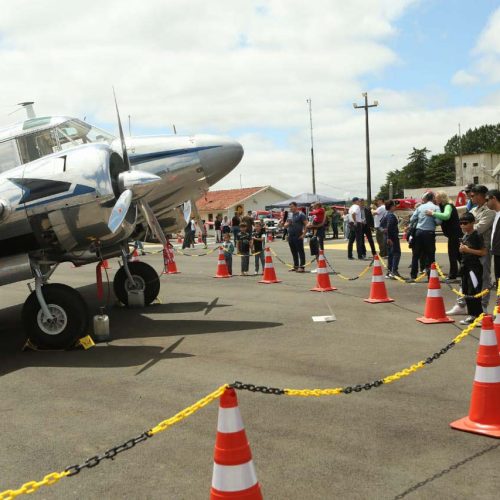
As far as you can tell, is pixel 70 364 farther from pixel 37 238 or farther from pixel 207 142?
pixel 207 142

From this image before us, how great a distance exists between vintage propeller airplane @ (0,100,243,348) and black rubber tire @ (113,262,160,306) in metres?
2.30

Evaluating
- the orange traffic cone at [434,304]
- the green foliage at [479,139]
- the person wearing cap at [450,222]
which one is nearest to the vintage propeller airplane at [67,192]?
the orange traffic cone at [434,304]

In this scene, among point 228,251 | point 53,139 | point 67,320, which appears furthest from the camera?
point 228,251

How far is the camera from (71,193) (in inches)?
322

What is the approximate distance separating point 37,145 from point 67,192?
68.5 inches

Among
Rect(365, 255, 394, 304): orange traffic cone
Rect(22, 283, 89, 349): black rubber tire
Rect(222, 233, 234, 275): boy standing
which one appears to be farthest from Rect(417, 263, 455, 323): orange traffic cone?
Rect(222, 233, 234, 275): boy standing

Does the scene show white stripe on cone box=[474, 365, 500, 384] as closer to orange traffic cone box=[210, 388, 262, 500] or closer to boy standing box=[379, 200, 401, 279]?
orange traffic cone box=[210, 388, 262, 500]

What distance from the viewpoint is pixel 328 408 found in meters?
5.36

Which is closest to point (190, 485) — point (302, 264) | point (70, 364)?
point (70, 364)

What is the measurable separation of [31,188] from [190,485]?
557cm

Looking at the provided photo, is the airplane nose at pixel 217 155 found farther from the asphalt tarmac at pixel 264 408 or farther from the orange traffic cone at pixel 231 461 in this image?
the orange traffic cone at pixel 231 461

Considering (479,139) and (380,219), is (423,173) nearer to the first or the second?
(479,139)

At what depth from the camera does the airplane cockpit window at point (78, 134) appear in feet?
31.8

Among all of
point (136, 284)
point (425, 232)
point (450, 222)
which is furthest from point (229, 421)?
point (450, 222)
